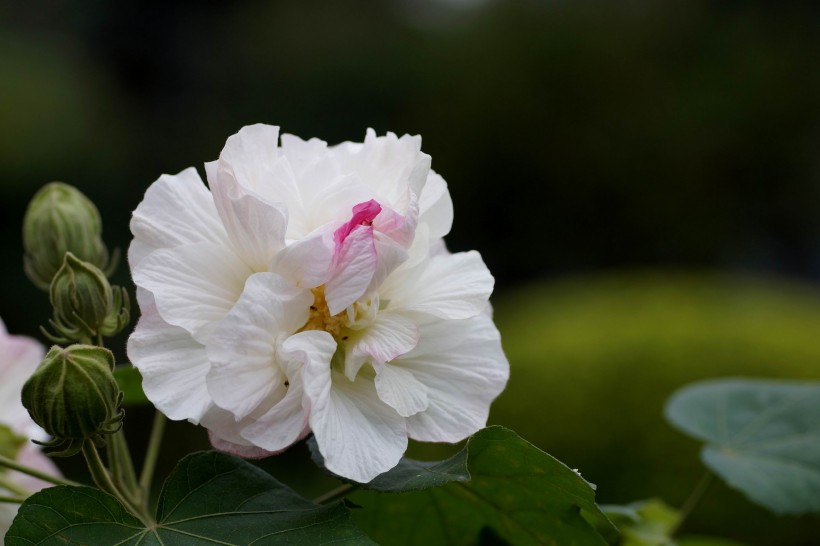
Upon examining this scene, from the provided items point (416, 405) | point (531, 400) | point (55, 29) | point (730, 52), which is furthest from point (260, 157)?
point (55, 29)

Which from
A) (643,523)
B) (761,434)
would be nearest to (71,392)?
(643,523)

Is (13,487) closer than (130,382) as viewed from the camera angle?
Yes

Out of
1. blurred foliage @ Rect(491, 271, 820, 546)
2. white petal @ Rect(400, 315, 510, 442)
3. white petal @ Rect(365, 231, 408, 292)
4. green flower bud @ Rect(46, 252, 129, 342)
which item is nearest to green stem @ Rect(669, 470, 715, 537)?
white petal @ Rect(400, 315, 510, 442)

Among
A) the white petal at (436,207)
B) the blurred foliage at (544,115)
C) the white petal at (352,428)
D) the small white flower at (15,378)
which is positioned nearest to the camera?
the white petal at (352,428)

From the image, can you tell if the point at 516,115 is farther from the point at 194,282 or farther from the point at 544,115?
the point at 194,282

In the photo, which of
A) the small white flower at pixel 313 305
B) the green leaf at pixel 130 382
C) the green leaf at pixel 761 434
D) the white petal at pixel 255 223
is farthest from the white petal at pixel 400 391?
the green leaf at pixel 761 434

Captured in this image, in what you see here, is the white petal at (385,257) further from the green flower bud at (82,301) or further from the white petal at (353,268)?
the green flower bud at (82,301)

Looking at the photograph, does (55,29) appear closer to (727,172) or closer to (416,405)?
(727,172)
